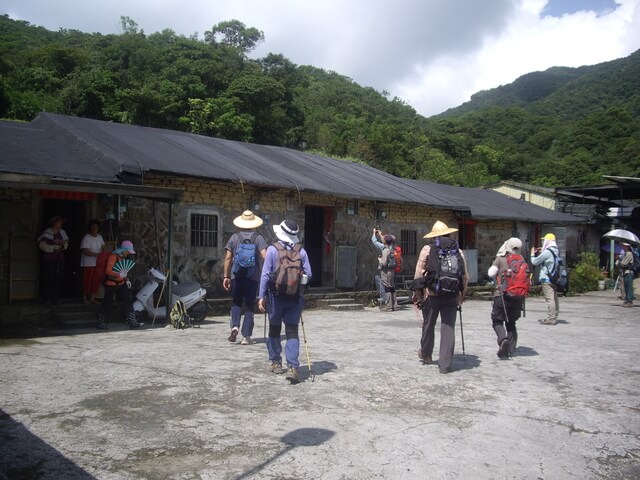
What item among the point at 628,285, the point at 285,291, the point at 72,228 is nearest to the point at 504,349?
the point at 285,291

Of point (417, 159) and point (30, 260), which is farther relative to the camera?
point (417, 159)

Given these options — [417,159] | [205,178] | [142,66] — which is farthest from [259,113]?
[205,178]

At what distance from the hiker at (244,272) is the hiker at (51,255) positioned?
12.0 ft

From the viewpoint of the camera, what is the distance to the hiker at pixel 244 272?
856 centimetres

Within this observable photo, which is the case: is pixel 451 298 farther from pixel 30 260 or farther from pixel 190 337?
pixel 30 260

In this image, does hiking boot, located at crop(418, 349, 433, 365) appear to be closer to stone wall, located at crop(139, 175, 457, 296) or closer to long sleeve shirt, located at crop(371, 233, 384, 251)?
stone wall, located at crop(139, 175, 457, 296)

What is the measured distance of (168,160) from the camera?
12188 millimetres

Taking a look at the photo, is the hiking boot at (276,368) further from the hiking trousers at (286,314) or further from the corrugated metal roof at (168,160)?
the corrugated metal roof at (168,160)

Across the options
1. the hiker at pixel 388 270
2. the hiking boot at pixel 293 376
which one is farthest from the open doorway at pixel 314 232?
the hiking boot at pixel 293 376

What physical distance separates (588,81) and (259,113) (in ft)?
185

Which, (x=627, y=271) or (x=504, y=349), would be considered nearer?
(x=504, y=349)

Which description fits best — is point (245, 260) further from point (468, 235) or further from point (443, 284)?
point (468, 235)

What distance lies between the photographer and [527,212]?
79.4 feet

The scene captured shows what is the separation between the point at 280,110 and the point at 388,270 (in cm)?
2961
